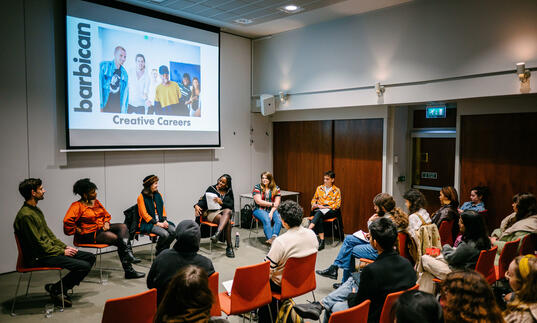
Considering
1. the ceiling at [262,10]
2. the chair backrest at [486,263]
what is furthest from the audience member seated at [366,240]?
the ceiling at [262,10]

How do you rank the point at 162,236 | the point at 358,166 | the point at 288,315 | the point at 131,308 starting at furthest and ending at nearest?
the point at 358,166, the point at 162,236, the point at 288,315, the point at 131,308

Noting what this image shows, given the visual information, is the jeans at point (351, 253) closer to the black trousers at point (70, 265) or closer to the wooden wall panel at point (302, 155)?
the black trousers at point (70, 265)

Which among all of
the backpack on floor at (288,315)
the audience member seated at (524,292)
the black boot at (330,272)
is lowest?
the black boot at (330,272)

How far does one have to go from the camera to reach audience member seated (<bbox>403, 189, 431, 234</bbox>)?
A: 13.3 feet

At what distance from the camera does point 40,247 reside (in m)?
3.71

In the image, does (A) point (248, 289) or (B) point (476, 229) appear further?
(B) point (476, 229)

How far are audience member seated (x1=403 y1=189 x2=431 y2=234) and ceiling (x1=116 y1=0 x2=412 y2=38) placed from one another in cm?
290

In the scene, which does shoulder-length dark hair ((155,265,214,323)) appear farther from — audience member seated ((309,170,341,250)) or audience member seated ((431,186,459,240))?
audience member seated ((309,170,341,250))

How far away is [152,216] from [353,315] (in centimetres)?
366

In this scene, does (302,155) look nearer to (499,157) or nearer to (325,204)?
(325,204)

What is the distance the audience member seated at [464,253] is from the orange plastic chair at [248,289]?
1.51 m

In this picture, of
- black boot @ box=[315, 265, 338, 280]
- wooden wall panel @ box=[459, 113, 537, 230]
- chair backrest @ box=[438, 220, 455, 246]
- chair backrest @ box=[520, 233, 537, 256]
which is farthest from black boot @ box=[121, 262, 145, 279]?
wooden wall panel @ box=[459, 113, 537, 230]

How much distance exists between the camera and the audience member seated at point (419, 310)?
1.56 metres

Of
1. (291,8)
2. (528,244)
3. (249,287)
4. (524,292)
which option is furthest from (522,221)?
(291,8)
